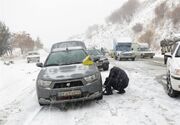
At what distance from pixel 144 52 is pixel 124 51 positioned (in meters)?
6.69

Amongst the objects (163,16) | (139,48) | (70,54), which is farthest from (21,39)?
(70,54)

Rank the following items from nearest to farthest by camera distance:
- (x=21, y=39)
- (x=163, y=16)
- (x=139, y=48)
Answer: (x=139, y=48) → (x=163, y=16) → (x=21, y=39)

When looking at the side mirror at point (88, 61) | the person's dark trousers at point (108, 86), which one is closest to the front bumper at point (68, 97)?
the side mirror at point (88, 61)

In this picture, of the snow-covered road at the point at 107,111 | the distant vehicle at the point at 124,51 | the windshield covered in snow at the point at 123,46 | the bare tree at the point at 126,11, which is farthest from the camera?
the bare tree at the point at 126,11

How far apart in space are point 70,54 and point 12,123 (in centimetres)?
367

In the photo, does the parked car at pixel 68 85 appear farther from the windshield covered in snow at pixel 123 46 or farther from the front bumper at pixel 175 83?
the windshield covered in snow at pixel 123 46

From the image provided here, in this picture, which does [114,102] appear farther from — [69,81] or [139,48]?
[139,48]

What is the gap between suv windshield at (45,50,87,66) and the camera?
9734mm

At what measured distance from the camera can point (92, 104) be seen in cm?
866

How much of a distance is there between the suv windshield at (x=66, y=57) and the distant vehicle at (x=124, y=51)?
2371 centimetres

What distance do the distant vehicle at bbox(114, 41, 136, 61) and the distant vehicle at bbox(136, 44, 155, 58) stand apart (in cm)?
501

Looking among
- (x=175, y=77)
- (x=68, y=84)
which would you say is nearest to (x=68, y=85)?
(x=68, y=84)

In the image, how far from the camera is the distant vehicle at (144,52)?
130 feet

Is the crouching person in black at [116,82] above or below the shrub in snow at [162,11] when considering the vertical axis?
below
